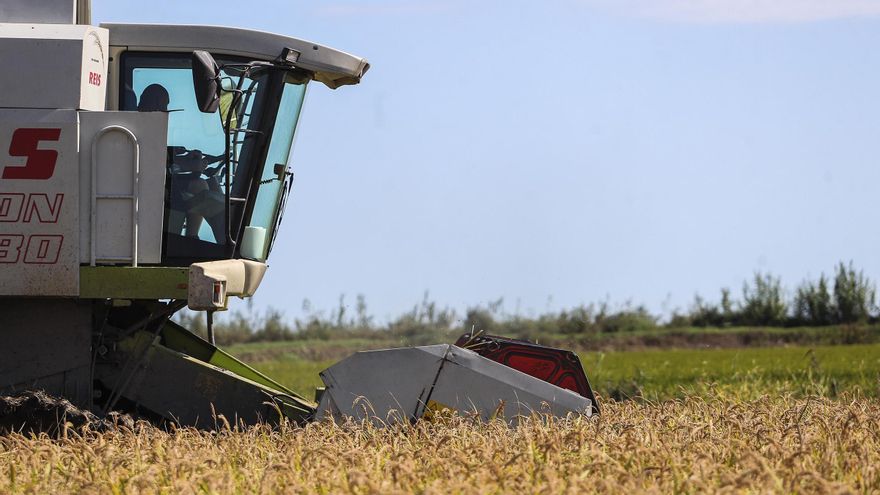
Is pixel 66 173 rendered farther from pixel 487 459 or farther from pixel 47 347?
pixel 487 459

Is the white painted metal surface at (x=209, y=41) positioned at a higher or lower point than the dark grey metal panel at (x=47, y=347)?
higher

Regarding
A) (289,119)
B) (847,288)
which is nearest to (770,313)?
(847,288)

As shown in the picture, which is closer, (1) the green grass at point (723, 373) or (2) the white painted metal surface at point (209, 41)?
(2) the white painted metal surface at point (209, 41)

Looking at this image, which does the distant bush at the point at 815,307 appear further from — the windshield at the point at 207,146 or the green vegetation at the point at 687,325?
the windshield at the point at 207,146

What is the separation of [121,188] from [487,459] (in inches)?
125

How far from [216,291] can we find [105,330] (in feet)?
Answer: 2.85

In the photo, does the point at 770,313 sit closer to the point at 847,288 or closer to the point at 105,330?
the point at 847,288

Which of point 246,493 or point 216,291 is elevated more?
point 216,291

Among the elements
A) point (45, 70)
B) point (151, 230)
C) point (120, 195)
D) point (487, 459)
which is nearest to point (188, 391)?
point (151, 230)

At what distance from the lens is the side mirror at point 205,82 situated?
7.25 m

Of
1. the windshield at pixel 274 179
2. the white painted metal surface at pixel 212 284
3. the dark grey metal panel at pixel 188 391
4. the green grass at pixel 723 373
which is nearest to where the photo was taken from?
the white painted metal surface at pixel 212 284

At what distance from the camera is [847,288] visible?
29.8 m

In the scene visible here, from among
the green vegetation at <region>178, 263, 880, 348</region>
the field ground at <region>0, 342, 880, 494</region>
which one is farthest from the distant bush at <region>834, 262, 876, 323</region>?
the field ground at <region>0, 342, 880, 494</region>

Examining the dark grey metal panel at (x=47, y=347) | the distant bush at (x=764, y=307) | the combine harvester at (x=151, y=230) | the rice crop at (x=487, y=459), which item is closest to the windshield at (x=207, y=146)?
the combine harvester at (x=151, y=230)
